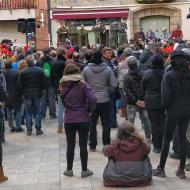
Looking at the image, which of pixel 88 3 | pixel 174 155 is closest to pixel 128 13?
pixel 88 3

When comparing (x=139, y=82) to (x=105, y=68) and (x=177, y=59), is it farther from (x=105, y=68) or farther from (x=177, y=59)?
(x=177, y=59)

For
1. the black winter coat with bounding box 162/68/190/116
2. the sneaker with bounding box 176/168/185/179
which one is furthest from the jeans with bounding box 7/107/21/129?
the black winter coat with bounding box 162/68/190/116

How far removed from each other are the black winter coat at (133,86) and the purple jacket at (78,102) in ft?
7.76

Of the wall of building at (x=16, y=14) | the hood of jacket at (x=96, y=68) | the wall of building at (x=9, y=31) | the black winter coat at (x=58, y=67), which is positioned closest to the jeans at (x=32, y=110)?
the black winter coat at (x=58, y=67)

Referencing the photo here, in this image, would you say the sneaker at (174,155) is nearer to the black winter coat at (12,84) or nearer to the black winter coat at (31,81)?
the black winter coat at (31,81)

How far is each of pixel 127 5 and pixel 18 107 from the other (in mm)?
18668

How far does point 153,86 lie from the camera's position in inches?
409

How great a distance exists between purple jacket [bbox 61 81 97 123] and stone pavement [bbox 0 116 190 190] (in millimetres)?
929

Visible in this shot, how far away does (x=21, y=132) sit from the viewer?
13.7 m

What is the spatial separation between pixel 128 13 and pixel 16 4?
652cm

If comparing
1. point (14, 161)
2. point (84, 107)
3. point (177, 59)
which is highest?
point (177, 59)

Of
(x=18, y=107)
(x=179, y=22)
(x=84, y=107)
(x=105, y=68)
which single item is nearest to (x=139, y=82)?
(x=105, y=68)

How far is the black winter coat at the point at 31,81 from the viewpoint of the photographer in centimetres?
1299

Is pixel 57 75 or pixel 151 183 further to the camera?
Answer: pixel 57 75
